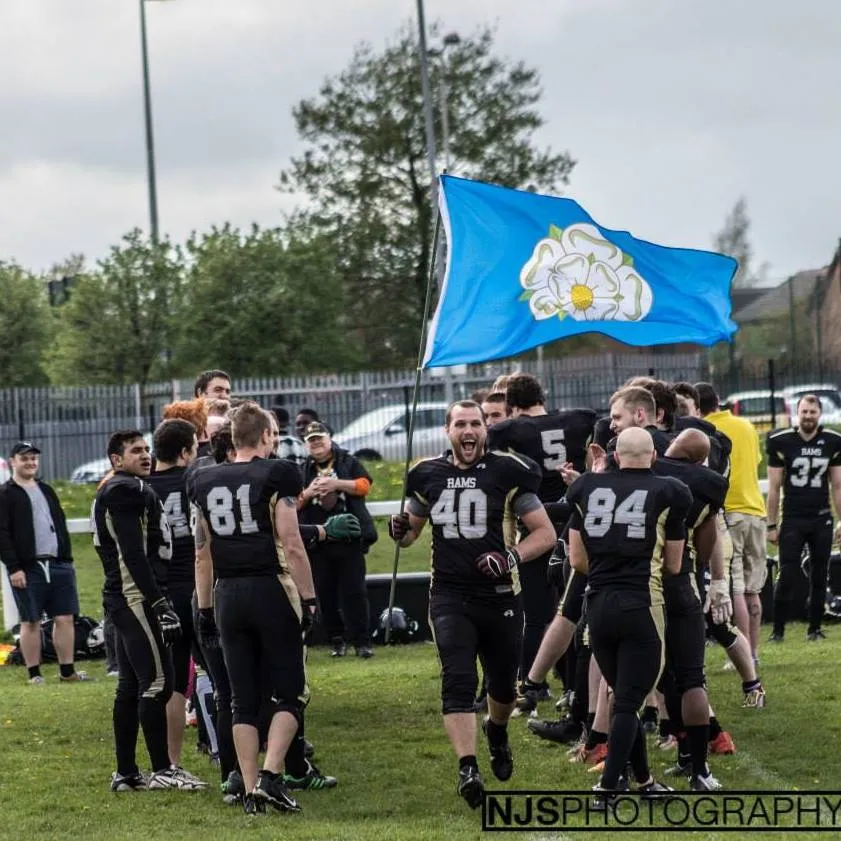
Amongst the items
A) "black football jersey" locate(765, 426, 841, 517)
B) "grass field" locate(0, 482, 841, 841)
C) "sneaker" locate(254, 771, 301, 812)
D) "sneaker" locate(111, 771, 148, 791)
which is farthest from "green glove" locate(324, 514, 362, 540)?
"sneaker" locate(254, 771, 301, 812)

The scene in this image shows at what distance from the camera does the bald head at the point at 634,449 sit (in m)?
7.83

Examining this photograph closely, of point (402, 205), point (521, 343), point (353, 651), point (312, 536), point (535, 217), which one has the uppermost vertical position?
point (402, 205)

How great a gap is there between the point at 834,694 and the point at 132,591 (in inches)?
195

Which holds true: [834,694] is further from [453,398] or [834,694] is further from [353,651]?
[453,398]

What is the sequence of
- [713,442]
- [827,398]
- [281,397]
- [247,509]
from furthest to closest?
[281,397]
[827,398]
[713,442]
[247,509]

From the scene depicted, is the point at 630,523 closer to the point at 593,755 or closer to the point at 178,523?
the point at 593,755

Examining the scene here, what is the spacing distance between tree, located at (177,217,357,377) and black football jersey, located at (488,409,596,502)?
83.3 feet

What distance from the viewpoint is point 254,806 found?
795 cm

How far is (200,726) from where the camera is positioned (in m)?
9.84

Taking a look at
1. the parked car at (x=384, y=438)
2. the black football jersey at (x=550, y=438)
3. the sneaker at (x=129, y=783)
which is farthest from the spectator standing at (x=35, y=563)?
the parked car at (x=384, y=438)

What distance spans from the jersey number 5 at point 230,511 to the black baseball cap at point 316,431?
18.5 ft

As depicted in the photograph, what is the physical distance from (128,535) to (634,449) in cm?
269

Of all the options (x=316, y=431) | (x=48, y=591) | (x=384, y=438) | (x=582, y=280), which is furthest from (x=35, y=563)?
(x=384, y=438)

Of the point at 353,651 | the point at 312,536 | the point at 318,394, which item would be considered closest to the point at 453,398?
the point at 318,394
